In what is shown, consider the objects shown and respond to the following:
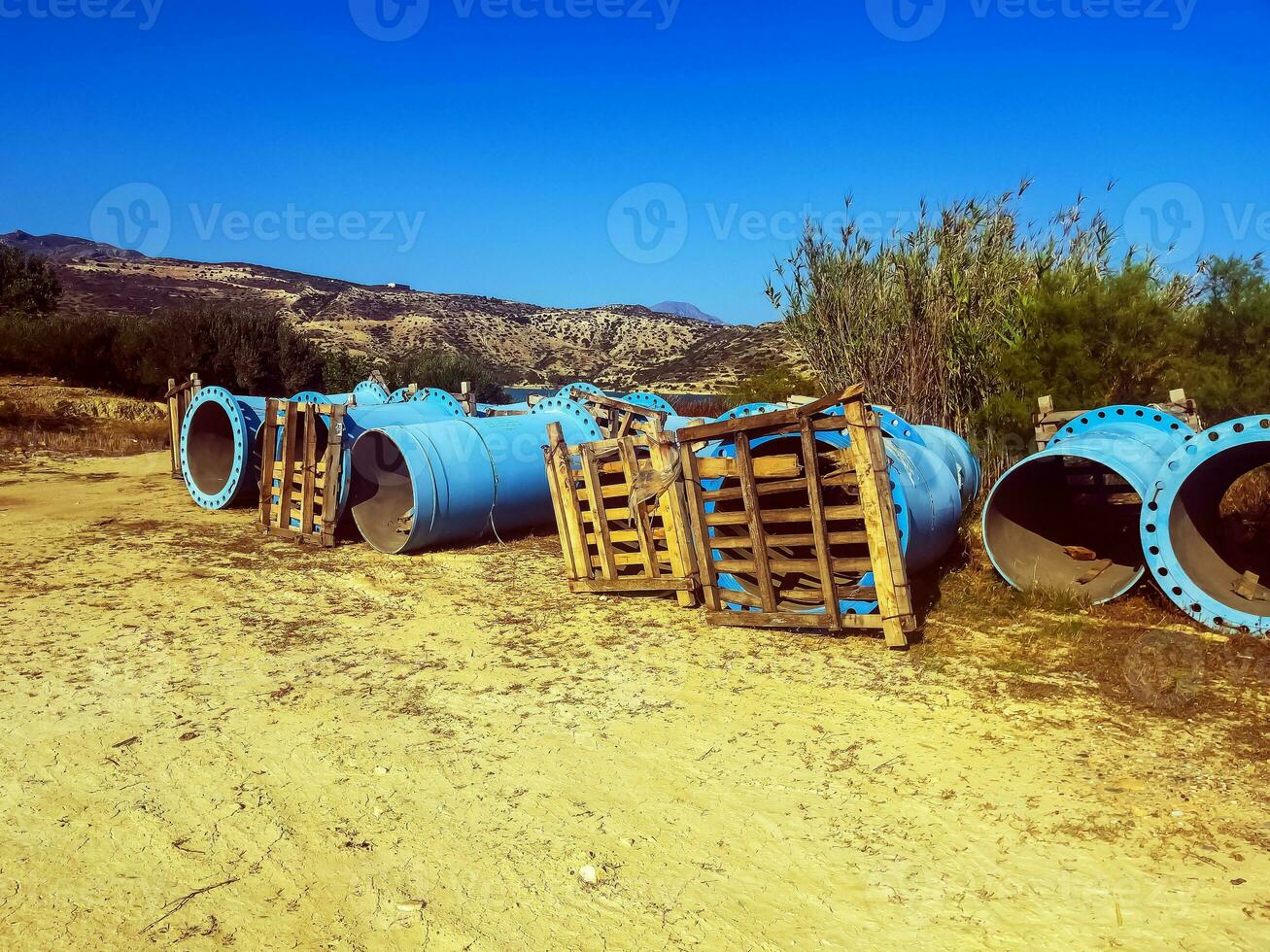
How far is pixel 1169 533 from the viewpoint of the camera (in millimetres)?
6289

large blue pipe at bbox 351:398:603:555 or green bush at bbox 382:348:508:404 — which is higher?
green bush at bbox 382:348:508:404

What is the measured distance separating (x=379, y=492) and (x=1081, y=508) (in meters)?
7.84

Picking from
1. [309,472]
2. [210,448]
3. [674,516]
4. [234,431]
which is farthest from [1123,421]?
[210,448]

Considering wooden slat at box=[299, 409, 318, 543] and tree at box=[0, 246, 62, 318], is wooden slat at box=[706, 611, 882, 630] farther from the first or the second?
tree at box=[0, 246, 62, 318]

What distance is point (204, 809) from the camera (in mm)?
4160

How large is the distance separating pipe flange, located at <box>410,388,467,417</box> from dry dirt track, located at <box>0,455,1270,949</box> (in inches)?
221

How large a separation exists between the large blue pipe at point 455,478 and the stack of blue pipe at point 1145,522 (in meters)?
4.79

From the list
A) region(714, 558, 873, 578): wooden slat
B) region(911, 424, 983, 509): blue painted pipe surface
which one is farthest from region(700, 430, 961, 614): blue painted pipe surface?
region(911, 424, 983, 509): blue painted pipe surface

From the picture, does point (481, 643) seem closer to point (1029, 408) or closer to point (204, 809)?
point (204, 809)

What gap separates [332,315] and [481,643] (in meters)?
55.5

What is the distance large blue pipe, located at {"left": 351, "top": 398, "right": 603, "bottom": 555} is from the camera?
30.9ft

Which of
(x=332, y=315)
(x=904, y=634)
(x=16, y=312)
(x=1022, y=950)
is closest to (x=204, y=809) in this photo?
(x=1022, y=950)

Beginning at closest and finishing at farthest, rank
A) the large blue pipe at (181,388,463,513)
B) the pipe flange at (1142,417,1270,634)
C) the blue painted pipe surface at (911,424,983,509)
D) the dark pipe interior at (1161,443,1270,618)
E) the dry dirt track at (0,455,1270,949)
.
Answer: the dry dirt track at (0,455,1270,949)
the pipe flange at (1142,417,1270,634)
the dark pipe interior at (1161,443,1270,618)
the blue painted pipe surface at (911,424,983,509)
the large blue pipe at (181,388,463,513)

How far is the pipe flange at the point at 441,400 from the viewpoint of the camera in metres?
12.4
